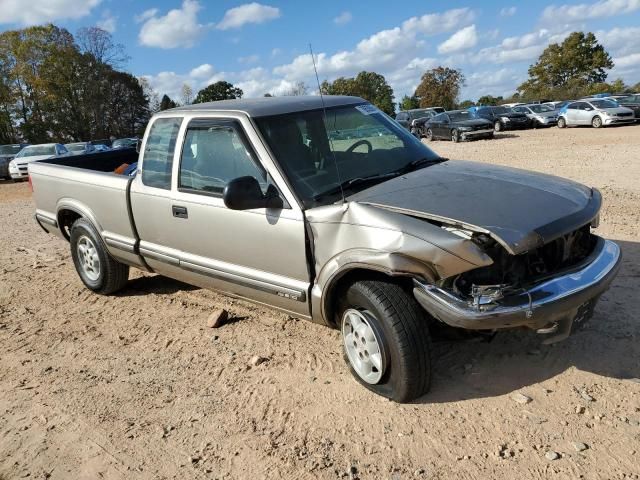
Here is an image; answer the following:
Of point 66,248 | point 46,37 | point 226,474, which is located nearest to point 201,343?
point 226,474

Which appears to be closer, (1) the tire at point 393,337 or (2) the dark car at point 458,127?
(1) the tire at point 393,337

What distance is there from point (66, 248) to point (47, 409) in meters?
5.06

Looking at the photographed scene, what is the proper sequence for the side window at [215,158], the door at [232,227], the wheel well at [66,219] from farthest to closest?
the wheel well at [66,219] < the side window at [215,158] < the door at [232,227]

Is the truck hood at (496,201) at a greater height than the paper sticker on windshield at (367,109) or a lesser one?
lesser

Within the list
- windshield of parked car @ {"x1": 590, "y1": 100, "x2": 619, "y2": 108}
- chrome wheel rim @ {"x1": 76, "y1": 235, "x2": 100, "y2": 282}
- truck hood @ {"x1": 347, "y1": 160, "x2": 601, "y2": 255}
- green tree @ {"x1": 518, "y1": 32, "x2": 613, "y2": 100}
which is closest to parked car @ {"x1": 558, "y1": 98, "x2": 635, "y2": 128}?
windshield of parked car @ {"x1": 590, "y1": 100, "x2": 619, "y2": 108}

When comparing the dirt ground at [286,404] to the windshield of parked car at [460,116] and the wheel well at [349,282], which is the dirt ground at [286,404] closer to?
the wheel well at [349,282]

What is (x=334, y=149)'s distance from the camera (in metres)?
4.20

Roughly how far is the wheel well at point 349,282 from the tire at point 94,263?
2964mm

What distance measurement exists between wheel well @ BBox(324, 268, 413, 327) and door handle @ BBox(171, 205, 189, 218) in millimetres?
1493

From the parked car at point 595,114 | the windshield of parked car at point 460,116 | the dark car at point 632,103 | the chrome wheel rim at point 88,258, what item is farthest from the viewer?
the dark car at point 632,103

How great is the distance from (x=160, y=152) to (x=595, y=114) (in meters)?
26.7

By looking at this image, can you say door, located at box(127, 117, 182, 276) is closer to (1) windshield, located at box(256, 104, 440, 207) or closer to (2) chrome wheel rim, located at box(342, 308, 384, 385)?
(1) windshield, located at box(256, 104, 440, 207)

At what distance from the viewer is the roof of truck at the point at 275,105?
14.1 feet

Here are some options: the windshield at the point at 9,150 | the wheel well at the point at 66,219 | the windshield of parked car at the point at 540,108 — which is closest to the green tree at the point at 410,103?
the windshield of parked car at the point at 540,108
